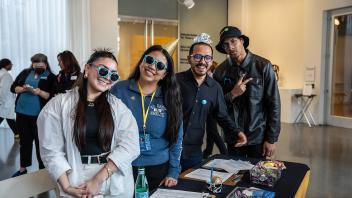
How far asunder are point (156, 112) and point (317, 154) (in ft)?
13.0

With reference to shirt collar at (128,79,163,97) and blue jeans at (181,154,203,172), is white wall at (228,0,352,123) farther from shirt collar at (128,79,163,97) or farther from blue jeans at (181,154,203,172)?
shirt collar at (128,79,163,97)

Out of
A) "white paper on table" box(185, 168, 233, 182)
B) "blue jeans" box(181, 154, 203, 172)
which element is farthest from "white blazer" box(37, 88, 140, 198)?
"blue jeans" box(181, 154, 203, 172)

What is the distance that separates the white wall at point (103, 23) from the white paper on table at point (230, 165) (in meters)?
4.68

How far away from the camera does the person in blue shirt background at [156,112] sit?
179 centimetres

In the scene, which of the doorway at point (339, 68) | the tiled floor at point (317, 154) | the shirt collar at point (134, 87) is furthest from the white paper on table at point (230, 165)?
the doorway at point (339, 68)

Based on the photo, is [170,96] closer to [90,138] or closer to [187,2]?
[90,138]

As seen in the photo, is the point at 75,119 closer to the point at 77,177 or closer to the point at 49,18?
the point at 77,177

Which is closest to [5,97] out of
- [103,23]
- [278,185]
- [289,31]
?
[103,23]

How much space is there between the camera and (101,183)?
149 cm

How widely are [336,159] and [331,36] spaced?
3852mm

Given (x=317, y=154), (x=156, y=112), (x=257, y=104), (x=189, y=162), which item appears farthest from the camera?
(x=317, y=154)

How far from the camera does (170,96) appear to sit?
1.87 meters

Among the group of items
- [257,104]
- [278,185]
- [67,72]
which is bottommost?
[278,185]

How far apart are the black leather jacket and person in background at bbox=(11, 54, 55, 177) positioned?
2547mm
